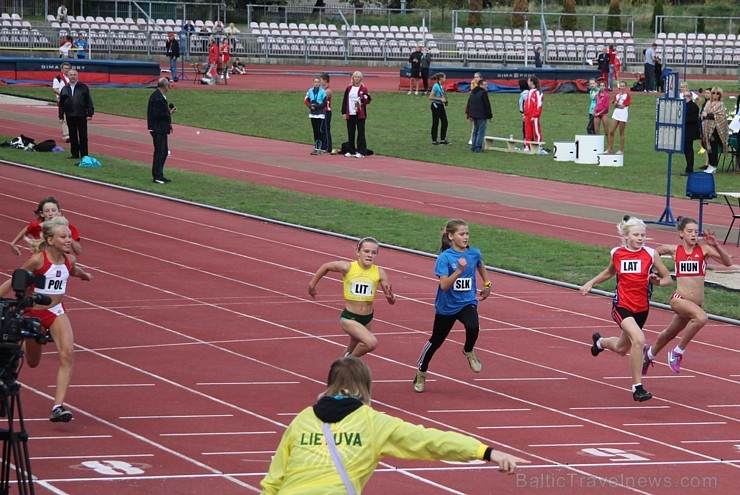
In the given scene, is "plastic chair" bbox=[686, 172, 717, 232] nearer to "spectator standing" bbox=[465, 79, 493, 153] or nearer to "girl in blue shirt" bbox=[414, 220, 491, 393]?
"girl in blue shirt" bbox=[414, 220, 491, 393]

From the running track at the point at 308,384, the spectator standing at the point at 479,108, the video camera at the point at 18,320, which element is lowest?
the running track at the point at 308,384

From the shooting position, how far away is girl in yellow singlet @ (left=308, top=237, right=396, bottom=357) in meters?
11.5

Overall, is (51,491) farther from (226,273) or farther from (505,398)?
A: (226,273)

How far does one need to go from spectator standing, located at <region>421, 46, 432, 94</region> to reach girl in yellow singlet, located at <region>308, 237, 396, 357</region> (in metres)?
33.1

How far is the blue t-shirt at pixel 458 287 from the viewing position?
39.3ft

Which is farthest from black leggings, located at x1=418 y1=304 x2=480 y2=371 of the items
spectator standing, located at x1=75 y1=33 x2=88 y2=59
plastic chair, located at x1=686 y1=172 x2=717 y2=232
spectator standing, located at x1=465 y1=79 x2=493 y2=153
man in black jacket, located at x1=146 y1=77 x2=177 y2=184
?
spectator standing, located at x1=75 y1=33 x2=88 y2=59

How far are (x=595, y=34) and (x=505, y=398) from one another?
52.0 meters

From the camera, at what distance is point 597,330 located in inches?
584

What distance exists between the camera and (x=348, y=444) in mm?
5500

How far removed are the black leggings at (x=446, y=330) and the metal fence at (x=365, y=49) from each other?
1663 inches

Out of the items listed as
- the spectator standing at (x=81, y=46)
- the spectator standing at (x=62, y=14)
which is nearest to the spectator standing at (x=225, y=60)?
the spectator standing at (x=81, y=46)

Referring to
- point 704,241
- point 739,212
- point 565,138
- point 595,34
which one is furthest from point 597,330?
point 595,34

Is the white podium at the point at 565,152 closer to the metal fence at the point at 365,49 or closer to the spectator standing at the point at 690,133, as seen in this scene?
the spectator standing at the point at 690,133

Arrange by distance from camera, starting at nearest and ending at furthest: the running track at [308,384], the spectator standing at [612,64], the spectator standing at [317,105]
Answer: the running track at [308,384] < the spectator standing at [317,105] < the spectator standing at [612,64]
